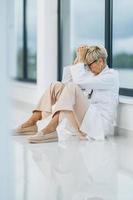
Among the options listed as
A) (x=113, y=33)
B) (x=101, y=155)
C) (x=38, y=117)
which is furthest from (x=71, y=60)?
(x=101, y=155)

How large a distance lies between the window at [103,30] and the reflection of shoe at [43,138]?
3.67 feet

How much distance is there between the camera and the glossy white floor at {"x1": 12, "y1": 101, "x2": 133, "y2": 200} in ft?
7.32

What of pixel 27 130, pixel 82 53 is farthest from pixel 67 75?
pixel 27 130

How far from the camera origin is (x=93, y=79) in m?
4.12

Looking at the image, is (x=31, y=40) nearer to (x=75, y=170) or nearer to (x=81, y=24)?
(x=81, y=24)

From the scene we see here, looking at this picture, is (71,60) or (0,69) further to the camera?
(71,60)

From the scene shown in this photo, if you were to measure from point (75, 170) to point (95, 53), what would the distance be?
1.79 metres

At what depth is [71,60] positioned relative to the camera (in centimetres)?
621

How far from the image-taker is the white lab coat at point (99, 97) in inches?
159

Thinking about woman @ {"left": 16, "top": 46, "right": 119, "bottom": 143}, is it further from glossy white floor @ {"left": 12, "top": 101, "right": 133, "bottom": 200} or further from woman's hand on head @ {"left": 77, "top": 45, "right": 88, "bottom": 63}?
glossy white floor @ {"left": 12, "top": 101, "right": 133, "bottom": 200}

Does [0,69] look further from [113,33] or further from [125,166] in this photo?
[113,33]

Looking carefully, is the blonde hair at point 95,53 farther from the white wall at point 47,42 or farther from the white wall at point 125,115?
the white wall at point 47,42

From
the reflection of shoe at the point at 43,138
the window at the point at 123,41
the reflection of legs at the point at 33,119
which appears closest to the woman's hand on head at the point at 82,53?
the window at the point at 123,41

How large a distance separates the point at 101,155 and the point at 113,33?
2.04 metres
